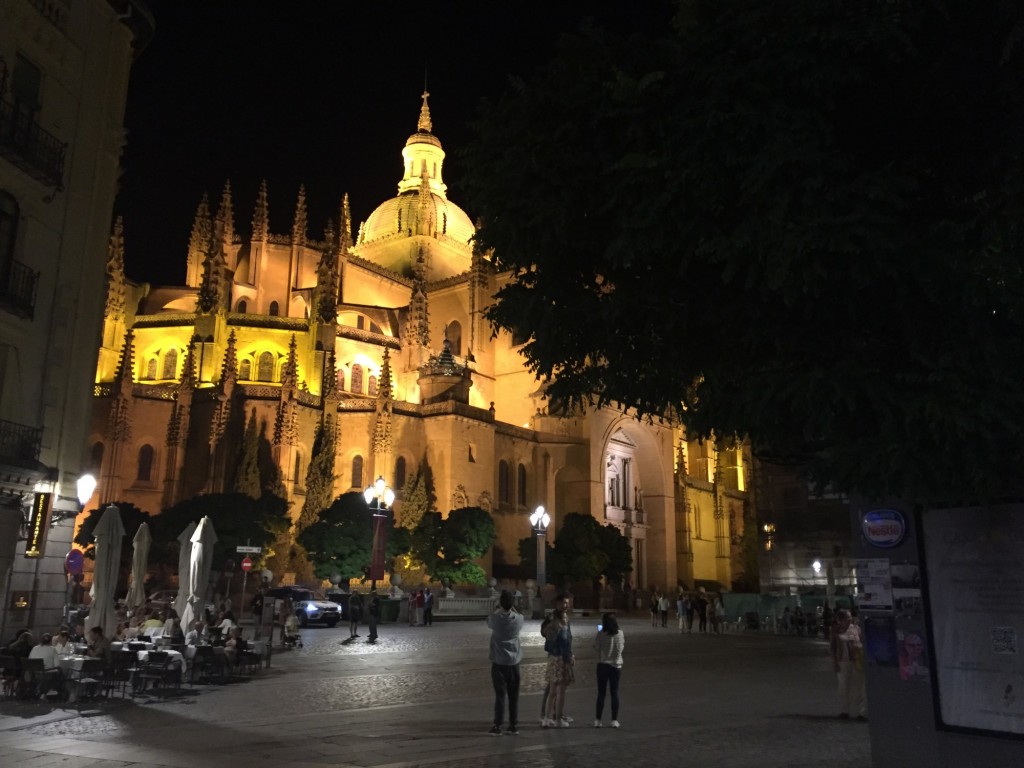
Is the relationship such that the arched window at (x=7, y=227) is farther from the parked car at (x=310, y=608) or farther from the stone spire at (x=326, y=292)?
the stone spire at (x=326, y=292)

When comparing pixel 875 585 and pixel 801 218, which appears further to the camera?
pixel 875 585

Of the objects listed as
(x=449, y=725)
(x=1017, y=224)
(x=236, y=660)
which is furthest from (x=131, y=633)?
(x=1017, y=224)

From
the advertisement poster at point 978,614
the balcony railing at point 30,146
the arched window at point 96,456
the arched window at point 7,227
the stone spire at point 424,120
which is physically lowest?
the advertisement poster at point 978,614

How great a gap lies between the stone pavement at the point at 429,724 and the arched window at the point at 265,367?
3518cm

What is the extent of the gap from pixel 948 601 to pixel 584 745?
13.4ft

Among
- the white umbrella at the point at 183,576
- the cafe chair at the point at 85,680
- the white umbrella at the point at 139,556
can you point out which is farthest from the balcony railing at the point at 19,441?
the cafe chair at the point at 85,680

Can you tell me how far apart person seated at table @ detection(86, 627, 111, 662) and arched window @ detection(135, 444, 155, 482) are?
116 feet

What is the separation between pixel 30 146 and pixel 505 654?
15.3 m

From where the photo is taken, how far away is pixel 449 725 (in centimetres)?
1046

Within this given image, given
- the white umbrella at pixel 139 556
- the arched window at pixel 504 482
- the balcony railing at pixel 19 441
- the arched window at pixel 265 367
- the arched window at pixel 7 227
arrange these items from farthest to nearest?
the arched window at pixel 504 482 → the arched window at pixel 265 367 → the white umbrella at pixel 139 556 → the arched window at pixel 7 227 → the balcony railing at pixel 19 441

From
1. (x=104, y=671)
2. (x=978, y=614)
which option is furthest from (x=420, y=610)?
(x=978, y=614)

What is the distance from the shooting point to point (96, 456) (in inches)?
1731

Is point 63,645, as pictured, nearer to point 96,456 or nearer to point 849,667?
point 849,667

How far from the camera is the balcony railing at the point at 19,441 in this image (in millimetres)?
17078
